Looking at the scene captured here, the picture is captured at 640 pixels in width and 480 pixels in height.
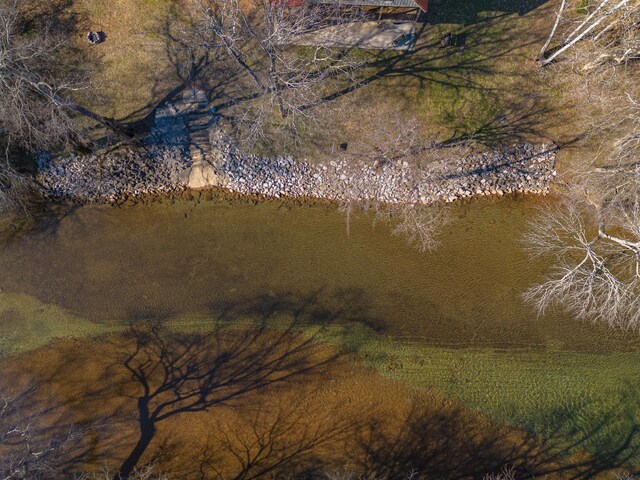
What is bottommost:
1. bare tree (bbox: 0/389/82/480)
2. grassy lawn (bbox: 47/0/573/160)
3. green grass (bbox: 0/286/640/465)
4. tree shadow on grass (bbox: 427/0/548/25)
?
bare tree (bbox: 0/389/82/480)

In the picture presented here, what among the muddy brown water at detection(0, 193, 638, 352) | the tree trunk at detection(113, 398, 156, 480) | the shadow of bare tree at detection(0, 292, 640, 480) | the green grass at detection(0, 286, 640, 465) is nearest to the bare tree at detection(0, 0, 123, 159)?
the muddy brown water at detection(0, 193, 638, 352)

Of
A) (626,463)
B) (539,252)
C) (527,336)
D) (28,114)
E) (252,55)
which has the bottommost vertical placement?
(626,463)

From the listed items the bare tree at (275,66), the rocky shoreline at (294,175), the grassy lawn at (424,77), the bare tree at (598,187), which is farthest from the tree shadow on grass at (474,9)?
the rocky shoreline at (294,175)

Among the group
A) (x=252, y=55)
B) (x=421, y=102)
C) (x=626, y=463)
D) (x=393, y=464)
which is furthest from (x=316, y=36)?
(x=626, y=463)

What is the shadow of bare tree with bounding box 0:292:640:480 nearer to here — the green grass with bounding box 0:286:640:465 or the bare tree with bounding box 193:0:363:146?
the green grass with bounding box 0:286:640:465

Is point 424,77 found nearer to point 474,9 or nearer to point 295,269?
point 474,9

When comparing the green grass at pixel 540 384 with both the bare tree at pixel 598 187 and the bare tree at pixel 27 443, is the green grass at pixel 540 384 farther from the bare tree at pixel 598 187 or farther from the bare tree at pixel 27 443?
the bare tree at pixel 27 443

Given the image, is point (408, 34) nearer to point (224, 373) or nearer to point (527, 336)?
point (527, 336)
